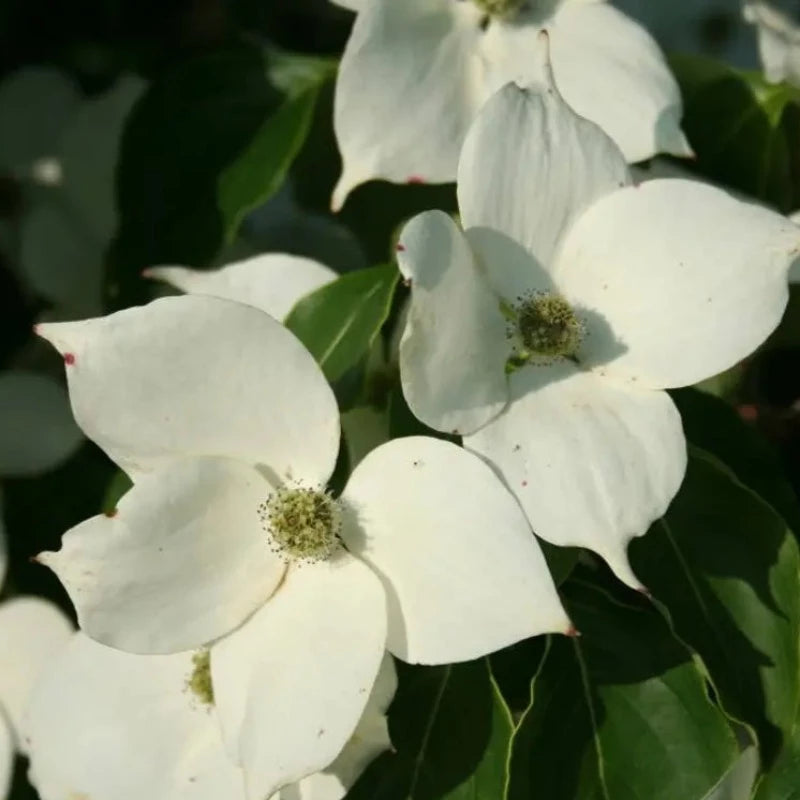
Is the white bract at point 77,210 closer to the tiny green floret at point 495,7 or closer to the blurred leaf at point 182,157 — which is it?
the blurred leaf at point 182,157

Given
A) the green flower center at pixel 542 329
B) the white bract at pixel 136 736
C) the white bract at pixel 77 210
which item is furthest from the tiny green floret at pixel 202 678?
the white bract at pixel 77 210

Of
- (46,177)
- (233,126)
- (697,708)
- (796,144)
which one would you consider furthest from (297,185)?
(697,708)

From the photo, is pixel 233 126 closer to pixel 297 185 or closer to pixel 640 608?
pixel 297 185

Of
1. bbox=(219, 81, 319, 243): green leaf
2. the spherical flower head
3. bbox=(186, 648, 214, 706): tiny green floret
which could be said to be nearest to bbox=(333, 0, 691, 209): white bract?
the spherical flower head

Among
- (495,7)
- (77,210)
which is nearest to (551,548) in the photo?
(495,7)

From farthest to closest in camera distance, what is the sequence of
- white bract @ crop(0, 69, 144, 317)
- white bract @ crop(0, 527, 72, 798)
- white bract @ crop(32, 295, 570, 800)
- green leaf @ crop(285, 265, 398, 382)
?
white bract @ crop(0, 69, 144, 317), white bract @ crop(0, 527, 72, 798), green leaf @ crop(285, 265, 398, 382), white bract @ crop(32, 295, 570, 800)

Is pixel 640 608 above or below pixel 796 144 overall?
below

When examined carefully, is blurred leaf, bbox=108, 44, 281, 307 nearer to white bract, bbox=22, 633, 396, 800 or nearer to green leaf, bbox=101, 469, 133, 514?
green leaf, bbox=101, 469, 133, 514
